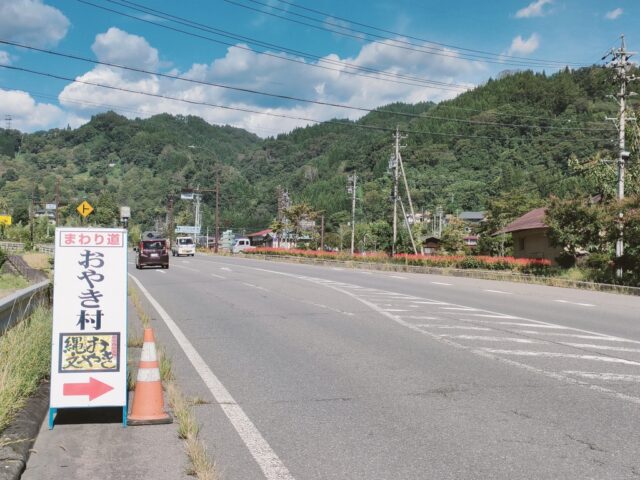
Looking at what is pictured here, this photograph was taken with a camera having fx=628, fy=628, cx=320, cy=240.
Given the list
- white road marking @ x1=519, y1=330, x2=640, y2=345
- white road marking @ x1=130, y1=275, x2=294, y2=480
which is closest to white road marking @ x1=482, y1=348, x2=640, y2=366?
white road marking @ x1=519, y1=330, x2=640, y2=345

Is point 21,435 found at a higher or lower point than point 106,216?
lower

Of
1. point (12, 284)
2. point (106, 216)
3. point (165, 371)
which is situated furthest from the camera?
point (106, 216)

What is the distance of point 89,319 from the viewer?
552 centimetres

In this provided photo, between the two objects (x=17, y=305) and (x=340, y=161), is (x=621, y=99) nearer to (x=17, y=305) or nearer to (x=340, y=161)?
(x=17, y=305)

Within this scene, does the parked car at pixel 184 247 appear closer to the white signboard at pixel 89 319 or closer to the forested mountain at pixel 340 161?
the forested mountain at pixel 340 161

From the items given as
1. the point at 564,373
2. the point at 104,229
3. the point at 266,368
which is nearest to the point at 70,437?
the point at 104,229

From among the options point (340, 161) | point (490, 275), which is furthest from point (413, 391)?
point (340, 161)

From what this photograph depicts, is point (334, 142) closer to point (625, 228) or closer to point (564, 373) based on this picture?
point (625, 228)

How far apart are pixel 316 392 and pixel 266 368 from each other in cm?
150

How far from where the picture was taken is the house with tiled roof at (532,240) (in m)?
Result: 43.6

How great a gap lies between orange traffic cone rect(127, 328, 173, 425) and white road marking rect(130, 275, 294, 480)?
0.65 metres

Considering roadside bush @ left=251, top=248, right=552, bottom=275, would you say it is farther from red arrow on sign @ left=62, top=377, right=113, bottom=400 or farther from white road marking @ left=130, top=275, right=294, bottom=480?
red arrow on sign @ left=62, top=377, right=113, bottom=400

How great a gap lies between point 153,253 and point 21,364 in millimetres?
31487

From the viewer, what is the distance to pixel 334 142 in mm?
181250
